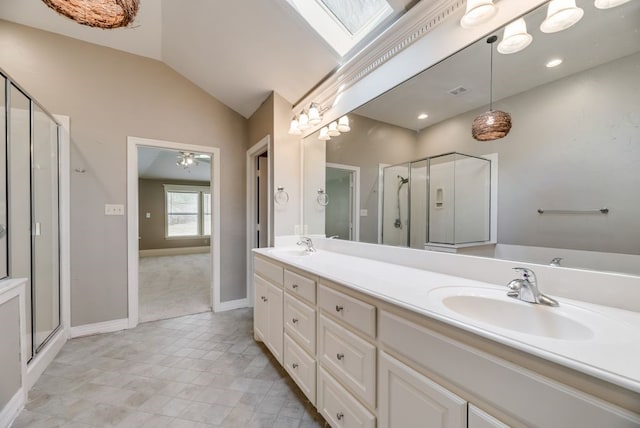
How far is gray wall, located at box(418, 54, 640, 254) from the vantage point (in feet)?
2.93

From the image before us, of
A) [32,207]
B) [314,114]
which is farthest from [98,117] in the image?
[314,114]

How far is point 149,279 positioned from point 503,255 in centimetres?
542

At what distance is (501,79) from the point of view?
122 centimetres

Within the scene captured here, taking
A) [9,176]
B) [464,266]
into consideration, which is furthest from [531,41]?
[9,176]

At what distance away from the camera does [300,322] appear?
1.61 m

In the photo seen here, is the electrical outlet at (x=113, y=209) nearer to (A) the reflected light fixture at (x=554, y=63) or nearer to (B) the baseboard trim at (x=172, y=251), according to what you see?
(A) the reflected light fixture at (x=554, y=63)

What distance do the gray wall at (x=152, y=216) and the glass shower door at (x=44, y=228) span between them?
206 inches

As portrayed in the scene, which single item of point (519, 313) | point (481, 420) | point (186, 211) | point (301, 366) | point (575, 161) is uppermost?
point (575, 161)

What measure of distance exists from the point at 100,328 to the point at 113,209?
1.23m

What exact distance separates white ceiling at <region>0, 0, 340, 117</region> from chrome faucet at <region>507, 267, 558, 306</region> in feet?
6.48

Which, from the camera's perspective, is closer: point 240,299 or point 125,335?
point 125,335

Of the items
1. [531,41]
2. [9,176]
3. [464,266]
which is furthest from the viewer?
[9,176]

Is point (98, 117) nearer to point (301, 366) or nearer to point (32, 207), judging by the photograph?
point (32, 207)

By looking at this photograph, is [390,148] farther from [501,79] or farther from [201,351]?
[201,351]
